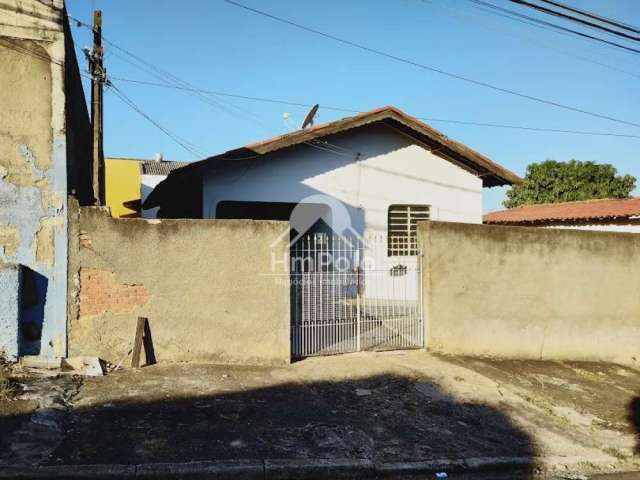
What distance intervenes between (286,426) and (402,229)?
7.75m

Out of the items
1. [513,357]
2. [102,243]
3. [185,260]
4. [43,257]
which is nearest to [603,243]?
[513,357]

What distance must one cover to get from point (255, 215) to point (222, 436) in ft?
29.9

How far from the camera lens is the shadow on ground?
390 centimetres

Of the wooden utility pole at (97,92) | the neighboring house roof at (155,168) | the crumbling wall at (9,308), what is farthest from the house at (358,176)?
the neighboring house roof at (155,168)

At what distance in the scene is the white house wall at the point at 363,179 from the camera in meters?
10.2

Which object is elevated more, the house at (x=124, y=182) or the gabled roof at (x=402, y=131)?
the house at (x=124, y=182)

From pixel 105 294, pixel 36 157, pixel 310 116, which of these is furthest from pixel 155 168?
pixel 105 294

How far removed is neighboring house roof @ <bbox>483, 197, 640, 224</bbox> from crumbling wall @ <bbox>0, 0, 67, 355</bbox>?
1447 centimetres

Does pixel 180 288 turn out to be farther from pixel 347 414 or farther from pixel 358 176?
pixel 358 176

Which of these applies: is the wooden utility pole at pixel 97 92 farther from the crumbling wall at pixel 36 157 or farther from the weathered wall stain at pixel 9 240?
the weathered wall stain at pixel 9 240

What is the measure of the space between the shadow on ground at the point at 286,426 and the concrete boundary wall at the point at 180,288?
2.19 feet

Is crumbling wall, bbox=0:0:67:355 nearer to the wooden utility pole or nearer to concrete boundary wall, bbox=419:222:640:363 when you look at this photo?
the wooden utility pole

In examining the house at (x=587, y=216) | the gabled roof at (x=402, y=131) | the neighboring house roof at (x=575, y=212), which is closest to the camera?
the gabled roof at (x=402, y=131)

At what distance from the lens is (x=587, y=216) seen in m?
14.6
